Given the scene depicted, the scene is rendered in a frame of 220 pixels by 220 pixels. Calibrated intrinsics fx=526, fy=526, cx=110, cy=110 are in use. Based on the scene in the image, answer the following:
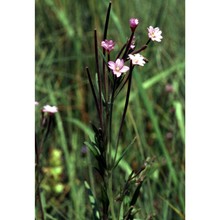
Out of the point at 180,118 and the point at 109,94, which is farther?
the point at 180,118

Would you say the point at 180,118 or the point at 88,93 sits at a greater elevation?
the point at 88,93

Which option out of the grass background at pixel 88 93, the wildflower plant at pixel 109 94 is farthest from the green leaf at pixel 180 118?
the wildflower plant at pixel 109 94

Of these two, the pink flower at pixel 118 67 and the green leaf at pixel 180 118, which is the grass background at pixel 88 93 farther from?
the pink flower at pixel 118 67

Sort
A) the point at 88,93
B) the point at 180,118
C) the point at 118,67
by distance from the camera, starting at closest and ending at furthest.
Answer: the point at 118,67, the point at 180,118, the point at 88,93

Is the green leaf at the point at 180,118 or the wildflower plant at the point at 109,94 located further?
the green leaf at the point at 180,118

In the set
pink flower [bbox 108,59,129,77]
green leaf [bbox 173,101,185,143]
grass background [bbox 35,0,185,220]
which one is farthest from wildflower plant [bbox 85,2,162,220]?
green leaf [bbox 173,101,185,143]

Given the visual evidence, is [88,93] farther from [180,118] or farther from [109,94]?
[109,94]

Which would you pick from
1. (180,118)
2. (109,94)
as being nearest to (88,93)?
(180,118)

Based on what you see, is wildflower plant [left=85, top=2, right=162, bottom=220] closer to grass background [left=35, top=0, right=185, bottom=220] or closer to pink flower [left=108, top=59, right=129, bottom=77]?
pink flower [left=108, top=59, right=129, bottom=77]
